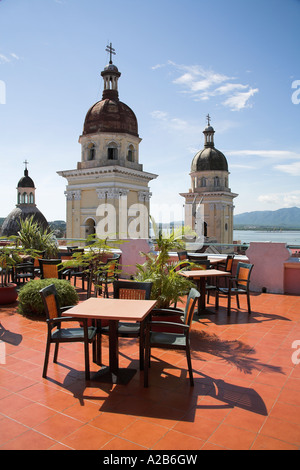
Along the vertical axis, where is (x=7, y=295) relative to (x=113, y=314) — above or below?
below

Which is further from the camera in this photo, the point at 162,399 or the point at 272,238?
the point at 272,238

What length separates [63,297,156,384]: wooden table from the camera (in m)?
3.98

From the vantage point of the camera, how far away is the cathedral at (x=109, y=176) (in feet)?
90.0

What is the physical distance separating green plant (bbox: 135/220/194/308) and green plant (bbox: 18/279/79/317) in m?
1.63

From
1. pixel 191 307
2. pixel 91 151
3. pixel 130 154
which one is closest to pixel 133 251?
pixel 191 307

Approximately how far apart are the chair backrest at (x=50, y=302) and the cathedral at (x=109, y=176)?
2186 centimetres

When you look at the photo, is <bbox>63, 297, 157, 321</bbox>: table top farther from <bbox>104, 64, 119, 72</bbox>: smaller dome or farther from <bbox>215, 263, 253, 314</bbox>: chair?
<bbox>104, 64, 119, 72</bbox>: smaller dome

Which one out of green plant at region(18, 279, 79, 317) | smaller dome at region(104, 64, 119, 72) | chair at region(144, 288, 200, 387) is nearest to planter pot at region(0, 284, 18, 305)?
green plant at region(18, 279, 79, 317)

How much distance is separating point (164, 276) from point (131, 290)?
107cm

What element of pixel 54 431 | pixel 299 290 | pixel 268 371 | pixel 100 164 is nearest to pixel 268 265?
pixel 299 290

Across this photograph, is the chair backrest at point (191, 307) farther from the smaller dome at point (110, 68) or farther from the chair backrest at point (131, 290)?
the smaller dome at point (110, 68)

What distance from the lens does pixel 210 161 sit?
1705 inches

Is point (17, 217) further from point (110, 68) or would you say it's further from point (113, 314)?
point (113, 314)

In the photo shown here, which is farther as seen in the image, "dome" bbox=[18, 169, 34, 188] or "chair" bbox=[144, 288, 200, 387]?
"dome" bbox=[18, 169, 34, 188]
